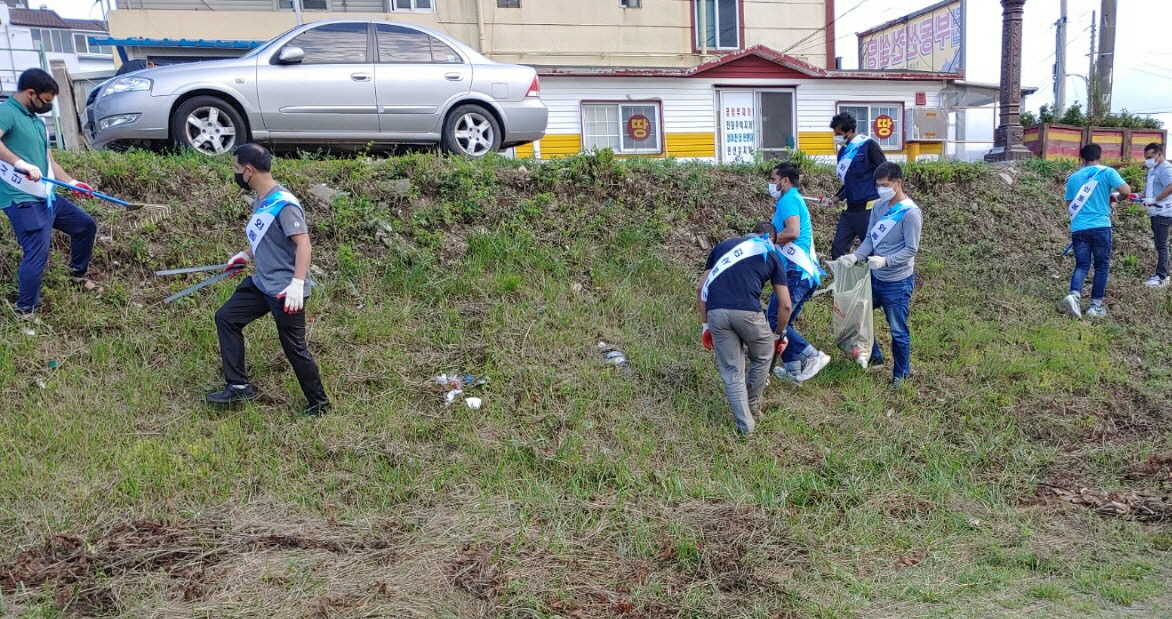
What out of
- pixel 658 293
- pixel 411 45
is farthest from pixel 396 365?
pixel 411 45

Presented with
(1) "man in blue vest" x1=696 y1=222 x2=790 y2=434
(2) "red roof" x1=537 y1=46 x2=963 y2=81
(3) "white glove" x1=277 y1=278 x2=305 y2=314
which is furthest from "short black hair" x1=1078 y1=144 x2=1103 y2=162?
(2) "red roof" x1=537 y1=46 x2=963 y2=81

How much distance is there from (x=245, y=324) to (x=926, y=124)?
55.1 ft

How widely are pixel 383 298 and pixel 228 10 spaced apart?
1216 centimetres

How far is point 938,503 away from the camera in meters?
4.97

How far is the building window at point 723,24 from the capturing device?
18547 mm

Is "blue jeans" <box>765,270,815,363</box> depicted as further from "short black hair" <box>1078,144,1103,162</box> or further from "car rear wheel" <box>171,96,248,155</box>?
"car rear wheel" <box>171,96,248,155</box>

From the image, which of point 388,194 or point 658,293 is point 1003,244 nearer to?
point 658,293

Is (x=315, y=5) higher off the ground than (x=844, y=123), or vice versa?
(x=315, y=5)

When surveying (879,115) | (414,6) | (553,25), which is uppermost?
(414,6)

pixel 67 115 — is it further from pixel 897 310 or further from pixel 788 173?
pixel 897 310

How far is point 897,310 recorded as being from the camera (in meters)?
6.31

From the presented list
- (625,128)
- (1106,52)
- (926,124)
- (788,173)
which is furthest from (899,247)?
(1106,52)

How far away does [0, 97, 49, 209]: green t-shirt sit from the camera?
5.38 metres

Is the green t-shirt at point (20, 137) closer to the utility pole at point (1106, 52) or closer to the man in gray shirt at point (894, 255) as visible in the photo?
the man in gray shirt at point (894, 255)
